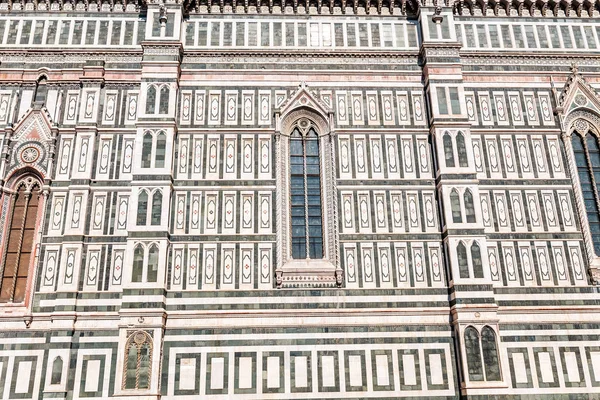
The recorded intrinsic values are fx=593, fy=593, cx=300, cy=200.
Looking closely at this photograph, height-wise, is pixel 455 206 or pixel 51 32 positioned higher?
pixel 51 32

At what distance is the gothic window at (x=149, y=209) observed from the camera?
53.5 ft

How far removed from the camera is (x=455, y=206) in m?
16.8

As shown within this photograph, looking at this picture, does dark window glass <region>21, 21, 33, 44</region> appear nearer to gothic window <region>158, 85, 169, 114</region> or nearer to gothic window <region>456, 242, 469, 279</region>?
gothic window <region>158, 85, 169, 114</region>

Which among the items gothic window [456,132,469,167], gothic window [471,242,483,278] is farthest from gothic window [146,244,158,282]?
gothic window [456,132,469,167]

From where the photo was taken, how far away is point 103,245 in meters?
16.4

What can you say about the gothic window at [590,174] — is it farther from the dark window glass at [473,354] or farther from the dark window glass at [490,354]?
the dark window glass at [473,354]

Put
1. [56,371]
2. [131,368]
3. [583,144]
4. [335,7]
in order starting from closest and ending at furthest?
[131,368] < [56,371] < [583,144] < [335,7]

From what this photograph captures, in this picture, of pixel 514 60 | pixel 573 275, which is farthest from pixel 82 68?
pixel 573 275

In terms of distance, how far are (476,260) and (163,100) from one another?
1010 cm

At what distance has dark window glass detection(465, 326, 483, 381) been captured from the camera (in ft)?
49.9

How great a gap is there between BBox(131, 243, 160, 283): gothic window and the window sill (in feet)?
10.8

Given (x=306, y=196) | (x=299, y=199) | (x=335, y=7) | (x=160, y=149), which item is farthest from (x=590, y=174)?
(x=160, y=149)

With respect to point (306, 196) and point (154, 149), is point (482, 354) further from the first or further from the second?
point (154, 149)

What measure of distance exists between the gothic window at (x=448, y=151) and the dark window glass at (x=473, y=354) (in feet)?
15.5
